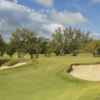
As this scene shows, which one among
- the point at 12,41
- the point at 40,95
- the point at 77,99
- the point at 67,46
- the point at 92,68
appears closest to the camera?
the point at 77,99

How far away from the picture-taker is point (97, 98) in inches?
254

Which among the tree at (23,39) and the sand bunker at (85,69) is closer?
the sand bunker at (85,69)

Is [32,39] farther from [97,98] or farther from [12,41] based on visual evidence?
[97,98]

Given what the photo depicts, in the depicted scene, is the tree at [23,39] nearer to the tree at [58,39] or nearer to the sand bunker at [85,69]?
the tree at [58,39]

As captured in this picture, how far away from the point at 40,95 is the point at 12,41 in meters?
46.7

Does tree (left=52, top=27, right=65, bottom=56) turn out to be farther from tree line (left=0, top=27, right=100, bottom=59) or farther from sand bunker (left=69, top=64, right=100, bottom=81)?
sand bunker (left=69, top=64, right=100, bottom=81)

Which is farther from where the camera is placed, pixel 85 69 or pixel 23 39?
pixel 23 39

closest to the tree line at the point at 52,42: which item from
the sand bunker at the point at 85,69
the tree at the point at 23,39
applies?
the tree at the point at 23,39

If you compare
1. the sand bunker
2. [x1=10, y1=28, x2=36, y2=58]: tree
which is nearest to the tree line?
[x1=10, y1=28, x2=36, y2=58]: tree

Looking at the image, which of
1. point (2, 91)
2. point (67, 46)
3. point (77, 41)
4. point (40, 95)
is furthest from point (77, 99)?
point (77, 41)

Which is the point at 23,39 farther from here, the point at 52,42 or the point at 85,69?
the point at 85,69

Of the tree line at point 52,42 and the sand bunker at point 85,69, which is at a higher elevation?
the tree line at point 52,42

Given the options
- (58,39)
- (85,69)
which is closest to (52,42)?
(58,39)

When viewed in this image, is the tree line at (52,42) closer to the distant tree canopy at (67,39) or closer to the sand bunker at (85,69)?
the distant tree canopy at (67,39)
